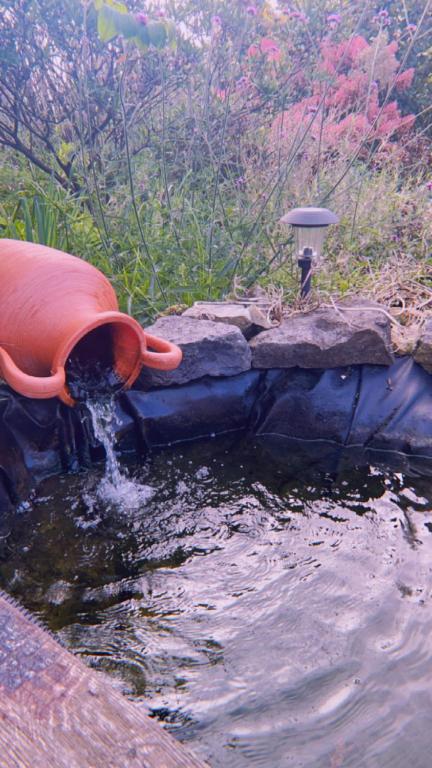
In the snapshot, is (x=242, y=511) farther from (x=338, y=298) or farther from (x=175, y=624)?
(x=338, y=298)

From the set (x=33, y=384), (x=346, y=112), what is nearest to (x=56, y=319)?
(x=33, y=384)

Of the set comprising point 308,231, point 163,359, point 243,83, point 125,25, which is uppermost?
point 125,25

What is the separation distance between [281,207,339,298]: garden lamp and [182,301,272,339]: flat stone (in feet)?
1.05

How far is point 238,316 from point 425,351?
982 mm

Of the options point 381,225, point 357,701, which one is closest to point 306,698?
point 357,701

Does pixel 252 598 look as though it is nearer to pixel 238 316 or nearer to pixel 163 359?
pixel 163 359

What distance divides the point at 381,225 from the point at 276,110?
1.31m

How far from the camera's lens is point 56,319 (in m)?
2.25

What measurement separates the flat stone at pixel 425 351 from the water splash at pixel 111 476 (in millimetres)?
1519

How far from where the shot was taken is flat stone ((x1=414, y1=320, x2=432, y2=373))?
295cm

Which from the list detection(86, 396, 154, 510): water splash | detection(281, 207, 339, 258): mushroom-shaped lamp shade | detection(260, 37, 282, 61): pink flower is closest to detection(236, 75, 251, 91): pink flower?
detection(260, 37, 282, 61): pink flower

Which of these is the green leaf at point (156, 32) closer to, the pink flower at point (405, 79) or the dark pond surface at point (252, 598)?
the dark pond surface at point (252, 598)

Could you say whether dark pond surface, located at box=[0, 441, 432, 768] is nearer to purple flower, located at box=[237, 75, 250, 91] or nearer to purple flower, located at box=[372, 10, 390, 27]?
purple flower, located at box=[372, 10, 390, 27]

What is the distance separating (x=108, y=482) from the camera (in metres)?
2.67
